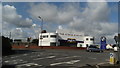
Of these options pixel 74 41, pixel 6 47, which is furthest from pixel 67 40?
pixel 6 47

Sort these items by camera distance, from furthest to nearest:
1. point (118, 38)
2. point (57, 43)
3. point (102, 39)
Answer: point (57, 43)
point (102, 39)
point (118, 38)

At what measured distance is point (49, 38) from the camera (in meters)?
84.2

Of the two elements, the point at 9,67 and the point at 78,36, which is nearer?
the point at 9,67

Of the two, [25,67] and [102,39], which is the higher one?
[102,39]

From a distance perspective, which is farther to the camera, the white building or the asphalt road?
the white building

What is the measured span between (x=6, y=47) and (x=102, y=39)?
993 inches

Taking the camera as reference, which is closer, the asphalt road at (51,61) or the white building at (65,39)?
the asphalt road at (51,61)

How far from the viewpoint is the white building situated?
83438 millimetres

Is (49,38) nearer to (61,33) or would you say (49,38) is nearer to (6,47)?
(61,33)

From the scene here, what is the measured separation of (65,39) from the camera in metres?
84.8

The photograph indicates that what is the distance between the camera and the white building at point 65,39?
83.4 meters

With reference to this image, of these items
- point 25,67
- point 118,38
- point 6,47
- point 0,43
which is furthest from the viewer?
point 6,47

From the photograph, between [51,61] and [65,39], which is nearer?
[51,61]

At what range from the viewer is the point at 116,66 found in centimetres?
1781
